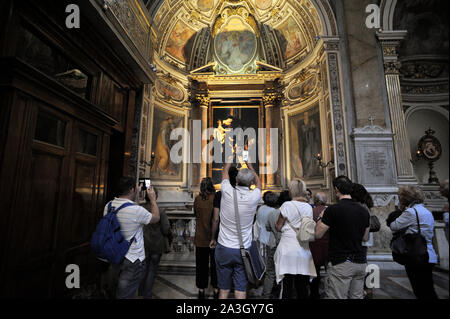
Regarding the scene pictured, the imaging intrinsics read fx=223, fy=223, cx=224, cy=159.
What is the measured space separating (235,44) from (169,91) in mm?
3873

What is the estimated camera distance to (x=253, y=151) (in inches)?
385

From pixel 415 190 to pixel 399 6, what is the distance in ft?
24.6

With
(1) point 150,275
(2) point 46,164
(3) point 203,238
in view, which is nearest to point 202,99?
(2) point 46,164

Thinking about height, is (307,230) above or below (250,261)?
above

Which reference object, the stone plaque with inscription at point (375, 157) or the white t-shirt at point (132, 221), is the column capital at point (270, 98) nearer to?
the stone plaque with inscription at point (375, 157)

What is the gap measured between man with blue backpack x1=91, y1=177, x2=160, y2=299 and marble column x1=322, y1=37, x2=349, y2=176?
5.42 meters

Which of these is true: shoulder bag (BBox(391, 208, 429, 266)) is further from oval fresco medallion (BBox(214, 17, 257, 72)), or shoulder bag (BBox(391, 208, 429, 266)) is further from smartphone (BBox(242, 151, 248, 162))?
oval fresco medallion (BBox(214, 17, 257, 72))

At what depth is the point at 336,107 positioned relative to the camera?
20.7 ft

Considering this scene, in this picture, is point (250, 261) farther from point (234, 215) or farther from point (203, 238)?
point (203, 238)

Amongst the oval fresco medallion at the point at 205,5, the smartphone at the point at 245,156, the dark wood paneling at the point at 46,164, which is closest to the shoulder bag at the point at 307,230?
the smartphone at the point at 245,156

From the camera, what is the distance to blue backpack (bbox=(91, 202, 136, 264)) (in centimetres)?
185

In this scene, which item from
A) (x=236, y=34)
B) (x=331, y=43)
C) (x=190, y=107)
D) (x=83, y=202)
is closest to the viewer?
(x=83, y=202)

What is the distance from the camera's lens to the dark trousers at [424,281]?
7.20 feet
